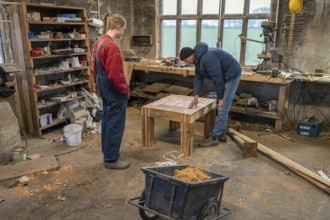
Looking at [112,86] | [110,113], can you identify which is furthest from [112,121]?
[112,86]

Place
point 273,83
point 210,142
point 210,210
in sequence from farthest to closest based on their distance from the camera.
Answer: point 273,83 < point 210,142 < point 210,210

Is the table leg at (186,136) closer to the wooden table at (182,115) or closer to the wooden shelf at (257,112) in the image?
the wooden table at (182,115)

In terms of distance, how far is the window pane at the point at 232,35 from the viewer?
5.23 meters

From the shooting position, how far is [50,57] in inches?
171

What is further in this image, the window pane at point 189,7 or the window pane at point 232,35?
the window pane at point 189,7

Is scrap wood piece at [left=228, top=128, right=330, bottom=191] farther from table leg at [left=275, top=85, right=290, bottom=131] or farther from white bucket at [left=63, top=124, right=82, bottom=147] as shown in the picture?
white bucket at [left=63, top=124, right=82, bottom=147]

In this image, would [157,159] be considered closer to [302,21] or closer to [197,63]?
[197,63]

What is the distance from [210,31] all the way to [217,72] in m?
2.25

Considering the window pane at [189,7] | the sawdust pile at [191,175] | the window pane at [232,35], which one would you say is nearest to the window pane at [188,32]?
the window pane at [189,7]

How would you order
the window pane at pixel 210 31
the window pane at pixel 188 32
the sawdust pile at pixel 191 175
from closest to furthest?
1. the sawdust pile at pixel 191 175
2. the window pane at pixel 210 31
3. the window pane at pixel 188 32

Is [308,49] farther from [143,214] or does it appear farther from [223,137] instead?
[143,214]

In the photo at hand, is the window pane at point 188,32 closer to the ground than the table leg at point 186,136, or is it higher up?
higher up

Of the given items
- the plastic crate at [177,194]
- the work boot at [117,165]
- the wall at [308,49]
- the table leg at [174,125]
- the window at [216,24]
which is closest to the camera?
the plastic crate at [177,194]

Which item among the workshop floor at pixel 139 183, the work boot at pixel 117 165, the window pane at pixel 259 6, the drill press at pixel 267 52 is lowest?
the workshop floor at pixel 139 183
